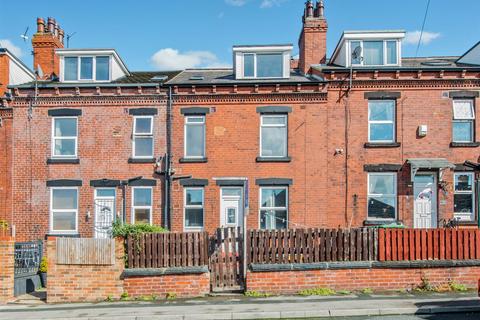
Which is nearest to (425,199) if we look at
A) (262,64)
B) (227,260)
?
(262,64)

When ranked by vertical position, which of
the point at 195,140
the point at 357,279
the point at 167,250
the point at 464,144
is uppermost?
the point at 195,140

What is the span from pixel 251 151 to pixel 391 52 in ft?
25.0

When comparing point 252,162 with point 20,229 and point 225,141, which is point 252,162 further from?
point 20,229

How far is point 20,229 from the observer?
18453mm

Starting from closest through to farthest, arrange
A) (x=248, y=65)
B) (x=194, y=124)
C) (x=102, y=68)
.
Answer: (x=194, y=124) → (x=248, y=65) → (x=102, y=68)

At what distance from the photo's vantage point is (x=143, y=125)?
741 inches

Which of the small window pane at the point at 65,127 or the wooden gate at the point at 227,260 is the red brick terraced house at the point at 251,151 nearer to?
the small window pane at the point at 65,127

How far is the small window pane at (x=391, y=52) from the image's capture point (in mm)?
19344

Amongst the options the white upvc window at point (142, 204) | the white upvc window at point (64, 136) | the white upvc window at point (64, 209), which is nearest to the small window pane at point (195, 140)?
the white upvc window at point (142, 204)

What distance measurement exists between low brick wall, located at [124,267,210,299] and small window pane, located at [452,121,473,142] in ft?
41.6

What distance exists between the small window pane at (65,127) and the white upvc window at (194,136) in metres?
4.81

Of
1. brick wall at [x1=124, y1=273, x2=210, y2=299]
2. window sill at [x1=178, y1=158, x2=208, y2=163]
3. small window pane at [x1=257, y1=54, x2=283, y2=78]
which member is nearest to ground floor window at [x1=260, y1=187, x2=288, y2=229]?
window sill at [x1=178, y1=158, x2=208, y2=163]

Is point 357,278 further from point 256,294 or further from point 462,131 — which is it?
point 462,131

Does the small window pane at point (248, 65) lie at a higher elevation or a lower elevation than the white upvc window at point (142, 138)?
higher
